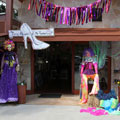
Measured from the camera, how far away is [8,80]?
6.10m

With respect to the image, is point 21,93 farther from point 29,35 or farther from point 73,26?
point 73,26

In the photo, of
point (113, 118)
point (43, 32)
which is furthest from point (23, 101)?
point (113, 118)

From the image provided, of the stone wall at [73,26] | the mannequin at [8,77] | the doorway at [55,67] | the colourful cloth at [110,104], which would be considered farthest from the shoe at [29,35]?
the colourful cloth at [110,104]

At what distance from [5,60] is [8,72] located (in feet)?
1.46

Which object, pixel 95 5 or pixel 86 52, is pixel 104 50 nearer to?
pixel 86 52

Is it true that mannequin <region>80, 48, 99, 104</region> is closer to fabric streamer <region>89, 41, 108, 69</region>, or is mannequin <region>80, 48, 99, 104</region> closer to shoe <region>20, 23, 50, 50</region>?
fabric streamer <region>89, 41, 108, 69</region>

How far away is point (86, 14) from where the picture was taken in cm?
634

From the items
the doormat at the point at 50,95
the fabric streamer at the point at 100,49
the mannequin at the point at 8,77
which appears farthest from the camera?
the doormat at the point at 50,95

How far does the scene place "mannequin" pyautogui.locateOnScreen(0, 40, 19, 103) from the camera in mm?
6016

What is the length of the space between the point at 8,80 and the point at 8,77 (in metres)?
0.11

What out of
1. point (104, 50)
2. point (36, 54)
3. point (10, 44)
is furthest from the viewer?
point (36, 54)

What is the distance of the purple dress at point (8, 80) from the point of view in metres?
6.03

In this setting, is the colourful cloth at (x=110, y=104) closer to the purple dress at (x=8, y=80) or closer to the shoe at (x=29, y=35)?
the shoe at (x=29, y=35)

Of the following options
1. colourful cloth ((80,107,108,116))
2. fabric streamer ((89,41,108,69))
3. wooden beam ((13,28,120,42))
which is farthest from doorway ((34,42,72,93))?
colourful cloth ((80,107,108,116))
